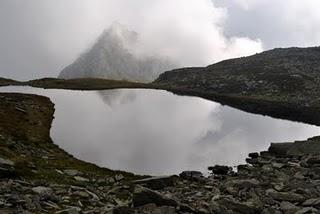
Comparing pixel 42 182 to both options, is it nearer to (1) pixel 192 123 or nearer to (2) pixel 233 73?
(1) pixel 192 123

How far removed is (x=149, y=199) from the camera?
19.5 meters

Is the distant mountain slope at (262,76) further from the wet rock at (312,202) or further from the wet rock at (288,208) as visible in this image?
the wet rock at (288,208)

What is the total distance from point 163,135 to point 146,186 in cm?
2792

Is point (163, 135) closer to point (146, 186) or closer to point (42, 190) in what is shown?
point (146, 186)

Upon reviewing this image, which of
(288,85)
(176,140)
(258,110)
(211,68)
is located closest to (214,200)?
(176,140)

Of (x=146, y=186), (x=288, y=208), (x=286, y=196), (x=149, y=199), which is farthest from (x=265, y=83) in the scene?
(x=149, y=199)

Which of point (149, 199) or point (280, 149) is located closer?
point (149, 199)

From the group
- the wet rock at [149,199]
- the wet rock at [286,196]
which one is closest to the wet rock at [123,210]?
the wet rock at [149,199]

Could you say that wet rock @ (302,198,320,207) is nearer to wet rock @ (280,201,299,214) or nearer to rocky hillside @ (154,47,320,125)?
wet rock @ (280,201,299,214)

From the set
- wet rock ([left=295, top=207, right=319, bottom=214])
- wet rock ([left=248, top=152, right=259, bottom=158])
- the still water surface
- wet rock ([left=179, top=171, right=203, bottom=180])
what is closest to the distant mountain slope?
the still water surface

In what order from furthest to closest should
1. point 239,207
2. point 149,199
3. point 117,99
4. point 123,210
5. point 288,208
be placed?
1. point 117,99
2. point 288,208
3. point 239,207
4. point 149,199
5. point 123,210

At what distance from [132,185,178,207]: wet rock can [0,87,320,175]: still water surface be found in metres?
14.9

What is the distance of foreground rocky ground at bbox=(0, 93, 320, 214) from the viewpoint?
19.6 m

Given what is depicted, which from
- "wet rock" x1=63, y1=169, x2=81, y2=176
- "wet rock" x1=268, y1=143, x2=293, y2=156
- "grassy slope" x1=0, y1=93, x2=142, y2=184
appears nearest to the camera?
"grassy slope" x1=0, y1=93, x2=142, y2=184
